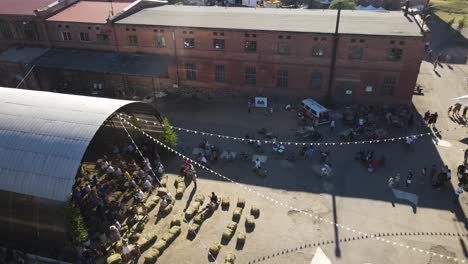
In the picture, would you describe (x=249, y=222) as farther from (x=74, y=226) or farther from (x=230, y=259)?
(x=74, y=226)

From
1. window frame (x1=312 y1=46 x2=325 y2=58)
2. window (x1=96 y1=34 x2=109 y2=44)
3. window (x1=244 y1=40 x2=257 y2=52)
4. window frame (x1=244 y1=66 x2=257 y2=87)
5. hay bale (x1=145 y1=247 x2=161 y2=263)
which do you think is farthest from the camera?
window (x1=96 y1=34 x2=109 y2=44)

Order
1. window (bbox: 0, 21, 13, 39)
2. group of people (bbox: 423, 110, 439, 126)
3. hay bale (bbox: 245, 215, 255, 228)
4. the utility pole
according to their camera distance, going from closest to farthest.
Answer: hay bale (bbox: 245, 215, 255, 228), group of people (bbox: 423, 110, 439, 126), the utility pole, window (bbox: 0, 21, 13, 39)

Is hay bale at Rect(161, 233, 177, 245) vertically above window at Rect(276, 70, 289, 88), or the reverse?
window at Rect(276, 70, 289, 88)

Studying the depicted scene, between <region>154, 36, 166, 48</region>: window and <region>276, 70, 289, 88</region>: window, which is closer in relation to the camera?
<region>276, 70, 289, 88</region>: window

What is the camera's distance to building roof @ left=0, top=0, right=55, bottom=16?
42625 mm

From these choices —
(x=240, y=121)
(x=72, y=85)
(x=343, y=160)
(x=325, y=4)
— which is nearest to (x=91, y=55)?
(x=72, y=85)

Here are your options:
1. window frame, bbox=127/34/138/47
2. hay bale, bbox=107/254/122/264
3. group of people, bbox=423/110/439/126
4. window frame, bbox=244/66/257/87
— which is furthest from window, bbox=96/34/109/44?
group of people, bbox=423/110/439/126

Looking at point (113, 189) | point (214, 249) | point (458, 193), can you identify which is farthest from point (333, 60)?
point (113, 189)

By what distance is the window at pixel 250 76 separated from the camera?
3912 centimetres

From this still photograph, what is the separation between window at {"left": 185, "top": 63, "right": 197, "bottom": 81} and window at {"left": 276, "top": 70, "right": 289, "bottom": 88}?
901 cm

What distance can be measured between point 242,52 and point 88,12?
19521 millimetres

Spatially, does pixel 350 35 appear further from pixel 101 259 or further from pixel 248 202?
pixel 101 259

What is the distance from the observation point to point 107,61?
3972 centimetres

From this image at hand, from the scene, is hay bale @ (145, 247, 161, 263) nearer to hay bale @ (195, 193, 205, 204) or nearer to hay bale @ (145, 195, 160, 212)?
hay bale @ (145, 195, 160, 212)
